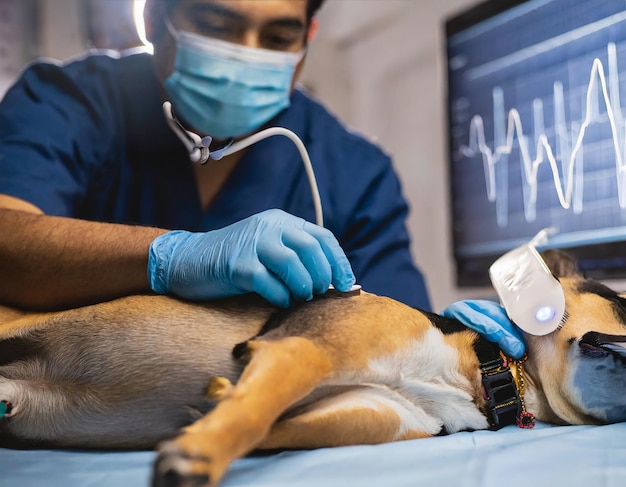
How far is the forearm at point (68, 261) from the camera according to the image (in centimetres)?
107

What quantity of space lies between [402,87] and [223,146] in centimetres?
125

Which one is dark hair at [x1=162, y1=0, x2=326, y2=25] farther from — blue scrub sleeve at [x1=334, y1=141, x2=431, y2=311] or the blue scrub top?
blue scrub sleeve at [x1=334, y1=141, x2=431, y2=311]

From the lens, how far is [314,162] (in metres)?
1.63

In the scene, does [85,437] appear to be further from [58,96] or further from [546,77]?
[546,77]

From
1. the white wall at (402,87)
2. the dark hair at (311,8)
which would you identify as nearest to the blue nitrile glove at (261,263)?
the dark hair at (311,8)

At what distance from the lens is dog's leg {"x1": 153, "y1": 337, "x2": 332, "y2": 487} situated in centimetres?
58

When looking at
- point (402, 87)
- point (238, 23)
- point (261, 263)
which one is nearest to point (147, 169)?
point (238, 23)

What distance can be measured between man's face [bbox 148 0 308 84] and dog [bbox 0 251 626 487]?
27.4 inches

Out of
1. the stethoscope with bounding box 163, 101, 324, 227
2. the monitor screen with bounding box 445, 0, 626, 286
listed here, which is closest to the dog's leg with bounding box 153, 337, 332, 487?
the stethoscope with bounding box 163, 101, 324, 227

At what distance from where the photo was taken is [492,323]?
1052 millimetres

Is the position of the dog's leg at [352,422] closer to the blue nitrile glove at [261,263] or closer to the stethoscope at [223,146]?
the blue nitrile glove at [261,263]

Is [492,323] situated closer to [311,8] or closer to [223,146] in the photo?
[223,146]

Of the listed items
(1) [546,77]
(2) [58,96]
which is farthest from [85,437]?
(1) [546,77]

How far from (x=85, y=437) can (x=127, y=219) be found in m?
0.70
